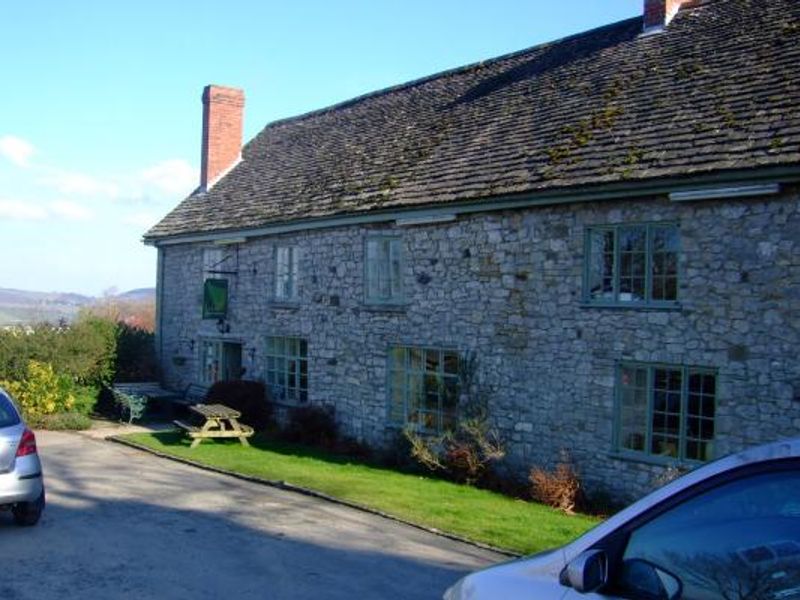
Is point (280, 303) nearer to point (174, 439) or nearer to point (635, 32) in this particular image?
point (174, 439)

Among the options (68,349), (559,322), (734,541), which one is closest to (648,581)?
(734,541)

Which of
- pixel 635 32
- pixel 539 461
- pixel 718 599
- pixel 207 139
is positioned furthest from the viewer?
pixel 207 139

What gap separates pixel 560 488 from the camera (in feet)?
42.7

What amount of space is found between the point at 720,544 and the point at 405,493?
1015cm

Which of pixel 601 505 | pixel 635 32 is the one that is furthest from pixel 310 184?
pixel 601 505

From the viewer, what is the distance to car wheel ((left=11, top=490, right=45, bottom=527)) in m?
10.2

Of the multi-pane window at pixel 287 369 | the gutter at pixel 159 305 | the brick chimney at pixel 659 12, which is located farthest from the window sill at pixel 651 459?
the gutter at pixel 159 305

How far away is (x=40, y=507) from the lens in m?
10.4

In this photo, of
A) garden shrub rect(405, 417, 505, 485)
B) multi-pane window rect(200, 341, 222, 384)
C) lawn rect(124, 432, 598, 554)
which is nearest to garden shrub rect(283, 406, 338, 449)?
lawn rect(124, 432, 598, 554)

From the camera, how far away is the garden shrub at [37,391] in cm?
2136

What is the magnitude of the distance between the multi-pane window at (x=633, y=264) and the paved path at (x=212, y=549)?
4819mm

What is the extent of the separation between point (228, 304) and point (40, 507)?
40.0 feet

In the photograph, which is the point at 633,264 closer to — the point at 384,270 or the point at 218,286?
the point at 384,270

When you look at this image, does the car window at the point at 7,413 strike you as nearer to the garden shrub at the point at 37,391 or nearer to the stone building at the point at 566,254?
the stone building at the point at 566,254
